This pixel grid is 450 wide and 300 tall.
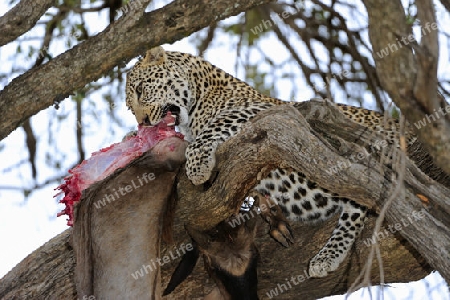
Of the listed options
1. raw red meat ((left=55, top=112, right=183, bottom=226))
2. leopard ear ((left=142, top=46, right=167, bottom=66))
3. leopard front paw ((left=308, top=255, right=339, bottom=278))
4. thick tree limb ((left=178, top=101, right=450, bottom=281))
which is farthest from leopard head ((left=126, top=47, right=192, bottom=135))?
leopard front paw ((left=308, top=255, right=339, bottom=278))

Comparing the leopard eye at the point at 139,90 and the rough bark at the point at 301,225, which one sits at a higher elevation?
the leopard eye at the point at 139,90

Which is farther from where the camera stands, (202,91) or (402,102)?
(202,91)

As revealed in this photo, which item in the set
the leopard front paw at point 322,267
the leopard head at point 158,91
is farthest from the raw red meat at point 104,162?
the leopard front paw at point 322,267

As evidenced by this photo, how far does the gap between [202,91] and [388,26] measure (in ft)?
12.3

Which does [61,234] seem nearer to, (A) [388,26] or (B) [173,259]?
(B) [173,259]

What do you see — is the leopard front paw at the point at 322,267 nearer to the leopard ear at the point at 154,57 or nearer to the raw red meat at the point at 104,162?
the raw red meat at the point at 104,162

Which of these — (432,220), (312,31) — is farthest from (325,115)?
(312,31)

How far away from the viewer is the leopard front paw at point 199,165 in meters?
4.96

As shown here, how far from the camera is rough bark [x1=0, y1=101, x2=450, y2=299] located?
13.0 ft

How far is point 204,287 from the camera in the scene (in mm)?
5535

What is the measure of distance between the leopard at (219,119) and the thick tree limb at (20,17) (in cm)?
130

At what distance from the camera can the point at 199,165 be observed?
4.97m

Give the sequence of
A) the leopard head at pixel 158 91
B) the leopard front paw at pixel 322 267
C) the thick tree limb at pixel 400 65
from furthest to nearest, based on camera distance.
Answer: the leopard head at pixel 158 91 < the leopard front paw at pixel 322 267 < the thick tree limb at pixel 400 65

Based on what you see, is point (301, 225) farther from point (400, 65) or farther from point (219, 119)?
point (400, 65)
